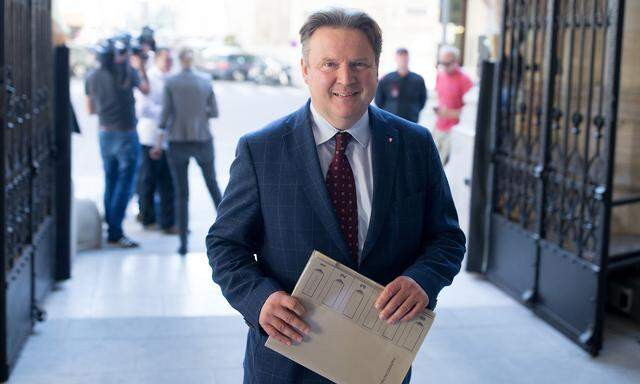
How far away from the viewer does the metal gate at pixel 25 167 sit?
4973 mm

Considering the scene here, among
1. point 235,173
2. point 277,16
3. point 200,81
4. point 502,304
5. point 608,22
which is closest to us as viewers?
point 235,173

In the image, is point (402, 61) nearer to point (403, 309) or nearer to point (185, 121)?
point (185, 121)

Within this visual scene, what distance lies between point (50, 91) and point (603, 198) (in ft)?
13.2

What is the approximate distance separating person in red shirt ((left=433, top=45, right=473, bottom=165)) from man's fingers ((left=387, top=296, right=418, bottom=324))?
27.1 feet

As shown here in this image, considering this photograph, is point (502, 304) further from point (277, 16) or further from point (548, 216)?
point (277, 16)

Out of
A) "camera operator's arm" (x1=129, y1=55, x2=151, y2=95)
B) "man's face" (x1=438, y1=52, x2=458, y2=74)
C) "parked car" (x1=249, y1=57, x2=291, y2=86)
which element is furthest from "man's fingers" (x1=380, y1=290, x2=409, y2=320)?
"parked car" (x1=249, y1=57, x2=291, y2=86)

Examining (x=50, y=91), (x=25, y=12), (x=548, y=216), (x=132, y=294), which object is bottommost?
(x=132, y=294)

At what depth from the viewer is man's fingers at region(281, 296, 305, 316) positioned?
7.35 feet

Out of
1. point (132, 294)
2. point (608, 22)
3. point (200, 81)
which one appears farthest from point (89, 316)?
point (608, 22)

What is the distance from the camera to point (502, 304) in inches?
264

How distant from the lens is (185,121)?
788 centimetres

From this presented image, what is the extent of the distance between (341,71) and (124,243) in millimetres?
6533

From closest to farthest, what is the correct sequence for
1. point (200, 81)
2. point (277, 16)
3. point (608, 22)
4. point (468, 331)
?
point (608, 22), point (468, 331), point (200, 81), point (277, 16)

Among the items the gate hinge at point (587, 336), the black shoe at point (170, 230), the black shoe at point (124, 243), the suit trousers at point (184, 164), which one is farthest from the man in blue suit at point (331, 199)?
the black shoe at point (170, 230)
